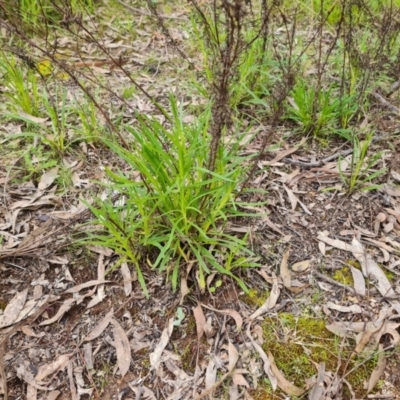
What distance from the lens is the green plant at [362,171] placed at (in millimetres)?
1997

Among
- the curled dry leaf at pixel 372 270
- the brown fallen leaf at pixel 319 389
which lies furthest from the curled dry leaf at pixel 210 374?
the curled dry leaf at pixel 372 270

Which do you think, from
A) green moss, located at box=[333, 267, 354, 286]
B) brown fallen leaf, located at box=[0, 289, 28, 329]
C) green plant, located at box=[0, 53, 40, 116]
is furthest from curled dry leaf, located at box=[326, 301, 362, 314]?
green plant, located at box=[0, 53, 40, 116]

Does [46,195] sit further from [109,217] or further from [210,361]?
[210,361]

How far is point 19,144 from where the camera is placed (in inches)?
92.4

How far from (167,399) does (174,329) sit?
264 millimetres

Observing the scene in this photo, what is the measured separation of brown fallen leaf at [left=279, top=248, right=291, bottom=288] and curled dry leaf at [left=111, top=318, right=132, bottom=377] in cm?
72

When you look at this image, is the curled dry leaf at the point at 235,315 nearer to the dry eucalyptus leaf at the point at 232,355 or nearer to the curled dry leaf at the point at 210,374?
the dry eucalyptus leaf at the point at 232,355

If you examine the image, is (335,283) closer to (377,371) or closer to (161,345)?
(377,371)

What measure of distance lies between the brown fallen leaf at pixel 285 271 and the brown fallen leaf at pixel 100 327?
0.76 meters

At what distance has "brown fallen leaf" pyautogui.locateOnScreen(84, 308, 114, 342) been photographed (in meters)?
1.62

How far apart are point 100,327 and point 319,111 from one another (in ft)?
5.60

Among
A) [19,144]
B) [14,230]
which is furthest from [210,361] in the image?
[19,144]

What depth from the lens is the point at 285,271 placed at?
1.78m

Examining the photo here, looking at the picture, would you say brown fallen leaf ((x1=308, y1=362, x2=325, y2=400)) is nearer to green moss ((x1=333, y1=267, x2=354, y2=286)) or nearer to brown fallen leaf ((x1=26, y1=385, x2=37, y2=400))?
green moss ((x1=333, y1=267, x2=354, y2=286))
